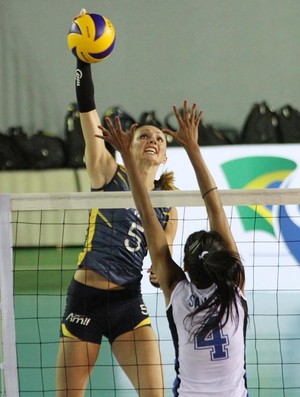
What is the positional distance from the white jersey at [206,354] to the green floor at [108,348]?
257 centimetres

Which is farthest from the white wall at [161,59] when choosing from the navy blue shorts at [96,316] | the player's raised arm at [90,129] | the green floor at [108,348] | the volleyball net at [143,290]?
the navy blue shorts at [96,316]

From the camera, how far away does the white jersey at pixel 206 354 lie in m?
2.93

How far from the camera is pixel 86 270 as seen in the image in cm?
435

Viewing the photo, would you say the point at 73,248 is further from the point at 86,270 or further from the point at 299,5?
the point at 86,270

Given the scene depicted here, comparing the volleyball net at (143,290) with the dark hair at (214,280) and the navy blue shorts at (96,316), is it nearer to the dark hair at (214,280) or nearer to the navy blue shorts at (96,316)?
the navy blue shorts at (96,316)

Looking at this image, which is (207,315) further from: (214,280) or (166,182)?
(166,182)

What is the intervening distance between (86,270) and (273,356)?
2.75m

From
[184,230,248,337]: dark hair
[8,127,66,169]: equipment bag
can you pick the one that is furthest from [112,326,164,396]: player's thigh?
[8,127,66,169]: equipment bag

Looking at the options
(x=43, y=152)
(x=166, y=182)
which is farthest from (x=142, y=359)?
(x=43, y=152)

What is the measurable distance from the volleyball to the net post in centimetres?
93

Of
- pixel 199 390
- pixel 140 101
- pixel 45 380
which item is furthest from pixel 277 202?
pixel 140 101

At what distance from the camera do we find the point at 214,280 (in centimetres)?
296

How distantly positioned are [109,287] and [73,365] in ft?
1.50

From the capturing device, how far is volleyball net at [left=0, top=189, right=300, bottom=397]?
4.10 meters
